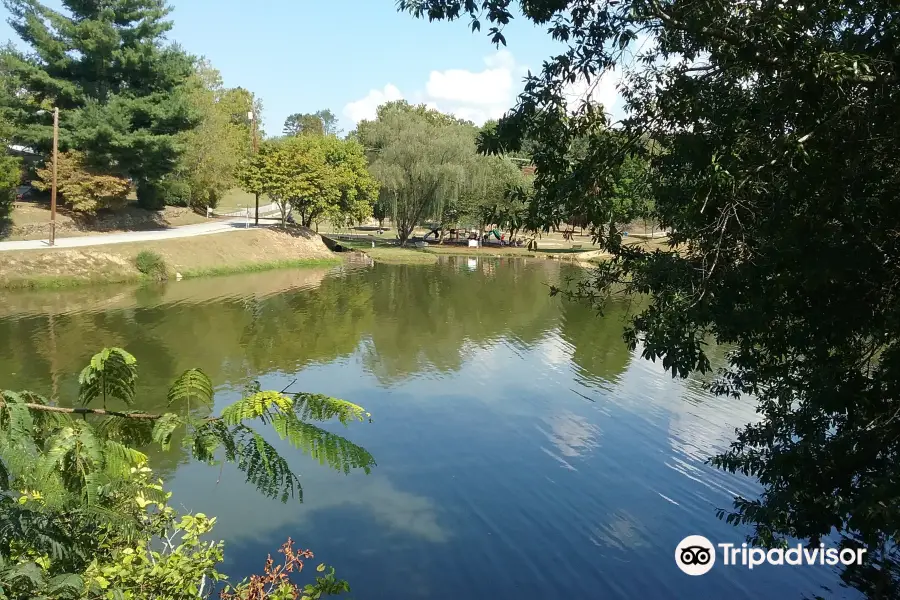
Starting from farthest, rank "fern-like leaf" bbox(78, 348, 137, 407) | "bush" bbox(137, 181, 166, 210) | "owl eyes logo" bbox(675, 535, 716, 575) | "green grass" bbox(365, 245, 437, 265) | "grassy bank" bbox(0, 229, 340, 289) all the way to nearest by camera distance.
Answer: "green grass" bbox(365, 245, 437, 265)
"bush" bbox(137, 181, 166, 210)
"grassy bank" bbox(0, 229, 340, 289)
"owl eyes logo" bbox(675, 535, 716, 575)
"fern-like leaf" bbox(78, 348, 137, 407)

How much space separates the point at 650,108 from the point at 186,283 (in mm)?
28824

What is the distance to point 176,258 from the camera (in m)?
33.2

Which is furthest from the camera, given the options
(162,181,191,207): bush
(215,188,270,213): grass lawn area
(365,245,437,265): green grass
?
(215,188,270,213): grass lawn area

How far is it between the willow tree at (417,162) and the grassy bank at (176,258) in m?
7.52

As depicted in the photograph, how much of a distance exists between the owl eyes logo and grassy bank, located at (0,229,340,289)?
2737cm

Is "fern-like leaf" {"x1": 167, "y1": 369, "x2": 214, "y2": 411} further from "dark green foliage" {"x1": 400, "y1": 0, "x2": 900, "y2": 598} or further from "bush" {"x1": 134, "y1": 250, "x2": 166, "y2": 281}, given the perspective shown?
"bush" {"x1": 134, "y1": 250, "x2": 166, "y2": 281}

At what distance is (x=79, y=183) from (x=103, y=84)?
5.91 metres

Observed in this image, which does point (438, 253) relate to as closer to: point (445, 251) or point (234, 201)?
point (445, 251)

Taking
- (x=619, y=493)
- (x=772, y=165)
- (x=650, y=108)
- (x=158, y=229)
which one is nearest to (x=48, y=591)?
(x=772, y=165)

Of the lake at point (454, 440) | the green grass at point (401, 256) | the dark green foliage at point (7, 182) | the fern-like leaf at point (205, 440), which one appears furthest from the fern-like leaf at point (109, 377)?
the green grass at point (401, 256)

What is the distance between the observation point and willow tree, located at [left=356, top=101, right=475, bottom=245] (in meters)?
46.8

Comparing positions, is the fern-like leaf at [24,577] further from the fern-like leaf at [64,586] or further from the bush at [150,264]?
the bush at [150,264]

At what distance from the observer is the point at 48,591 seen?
2672 millimetres

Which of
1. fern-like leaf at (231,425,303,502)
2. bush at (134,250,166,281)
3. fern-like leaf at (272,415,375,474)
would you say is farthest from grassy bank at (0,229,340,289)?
fern-like leaf at (272,415,375,474)
